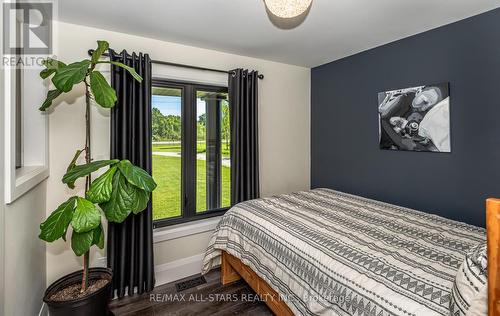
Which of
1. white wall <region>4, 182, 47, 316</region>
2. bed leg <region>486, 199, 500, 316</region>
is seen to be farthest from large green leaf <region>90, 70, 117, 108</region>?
bed leg <region>486, 199, 500, 316</region>

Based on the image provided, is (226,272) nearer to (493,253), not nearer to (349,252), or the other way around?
(349,252)

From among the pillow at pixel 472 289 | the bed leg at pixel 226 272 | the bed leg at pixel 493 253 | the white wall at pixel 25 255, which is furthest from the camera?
the bed leg at pixel 226 272

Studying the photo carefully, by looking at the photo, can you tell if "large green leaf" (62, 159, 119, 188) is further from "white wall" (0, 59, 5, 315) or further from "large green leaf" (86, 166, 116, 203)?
"white wall" (0, 59, 5, 315)

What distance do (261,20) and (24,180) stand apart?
2.07m

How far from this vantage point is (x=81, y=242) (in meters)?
1.60

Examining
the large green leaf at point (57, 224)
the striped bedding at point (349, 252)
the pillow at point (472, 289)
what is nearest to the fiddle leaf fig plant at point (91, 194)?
the large green leaf at point (57, 224)

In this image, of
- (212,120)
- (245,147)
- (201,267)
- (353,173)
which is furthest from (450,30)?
(201,267)

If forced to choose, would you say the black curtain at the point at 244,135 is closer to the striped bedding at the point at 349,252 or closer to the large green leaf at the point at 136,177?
the striped bedding at the point at 349,252

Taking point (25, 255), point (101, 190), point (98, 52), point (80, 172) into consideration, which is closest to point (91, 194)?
point (101, 190)

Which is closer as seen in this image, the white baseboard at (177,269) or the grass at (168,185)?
the white baseboard at (177,269)

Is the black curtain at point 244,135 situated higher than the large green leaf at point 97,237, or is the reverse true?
the black curtain at point 244,135

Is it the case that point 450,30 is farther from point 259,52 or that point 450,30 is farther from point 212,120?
point 212,120

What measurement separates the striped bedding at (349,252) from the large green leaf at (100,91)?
136cm

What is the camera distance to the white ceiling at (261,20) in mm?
1870
